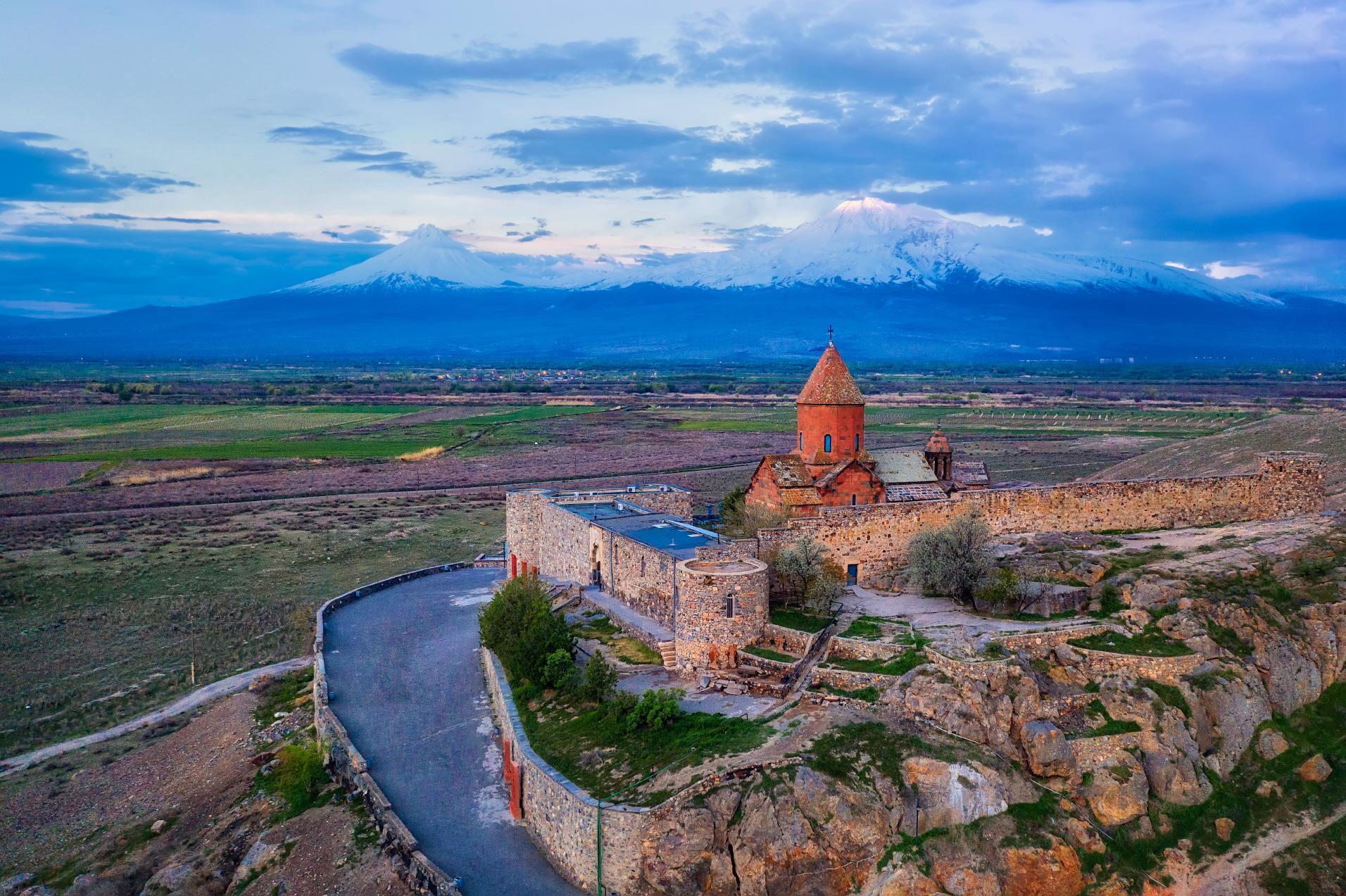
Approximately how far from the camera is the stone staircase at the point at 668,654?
838 inches

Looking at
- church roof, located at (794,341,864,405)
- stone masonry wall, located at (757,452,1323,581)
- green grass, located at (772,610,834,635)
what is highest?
church roof, located at (794,341,864,405)

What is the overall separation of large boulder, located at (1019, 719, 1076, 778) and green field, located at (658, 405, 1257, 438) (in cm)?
5764

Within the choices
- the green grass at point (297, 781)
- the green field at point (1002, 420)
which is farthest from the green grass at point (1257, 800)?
the green field at point (1002, 420)

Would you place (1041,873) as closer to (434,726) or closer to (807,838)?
(807,838)

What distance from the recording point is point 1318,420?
40.9 metres

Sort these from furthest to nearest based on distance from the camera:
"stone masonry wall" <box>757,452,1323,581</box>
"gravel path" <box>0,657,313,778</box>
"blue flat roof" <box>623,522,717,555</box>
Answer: "stone masonry wall" <box>757,452,1323,581</box>
"blue flat roof" <box>623,522,717,555</box>
"gravel path" <box>0,657,313,778</box>

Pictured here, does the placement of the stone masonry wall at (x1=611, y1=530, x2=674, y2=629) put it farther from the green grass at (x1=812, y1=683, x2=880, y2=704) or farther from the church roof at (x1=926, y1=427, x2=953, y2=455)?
the church roof at (x1=926, y1=427, x2=953, y2=455)

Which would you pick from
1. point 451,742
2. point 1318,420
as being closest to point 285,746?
point 451,742

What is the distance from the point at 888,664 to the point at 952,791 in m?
3.19

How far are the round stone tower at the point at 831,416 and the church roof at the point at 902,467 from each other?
105cm

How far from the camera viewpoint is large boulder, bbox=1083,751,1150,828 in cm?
1695

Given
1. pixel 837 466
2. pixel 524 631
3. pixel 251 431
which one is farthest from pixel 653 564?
pixel 251 431

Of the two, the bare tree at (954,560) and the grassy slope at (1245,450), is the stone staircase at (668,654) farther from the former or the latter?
the grassy slope at (1245,450)

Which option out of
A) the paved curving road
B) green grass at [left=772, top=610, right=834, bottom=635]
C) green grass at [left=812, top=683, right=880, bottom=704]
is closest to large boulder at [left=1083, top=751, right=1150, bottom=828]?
green grass at [left=812, top=683, right=880, bottom=704]
